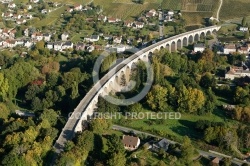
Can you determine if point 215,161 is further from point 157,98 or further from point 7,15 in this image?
point 7,15

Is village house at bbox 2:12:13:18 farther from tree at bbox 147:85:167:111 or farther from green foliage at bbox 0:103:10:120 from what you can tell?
tree at bbox 147:85:167:111

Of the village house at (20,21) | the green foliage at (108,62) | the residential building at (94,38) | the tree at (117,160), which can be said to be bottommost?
the tree at (117,160)

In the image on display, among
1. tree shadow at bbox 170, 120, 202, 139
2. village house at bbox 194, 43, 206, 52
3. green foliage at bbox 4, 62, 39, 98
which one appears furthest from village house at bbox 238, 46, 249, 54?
green foliage at bbox 4, 62, 39, 98

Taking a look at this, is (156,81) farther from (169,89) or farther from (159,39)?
(159,39)

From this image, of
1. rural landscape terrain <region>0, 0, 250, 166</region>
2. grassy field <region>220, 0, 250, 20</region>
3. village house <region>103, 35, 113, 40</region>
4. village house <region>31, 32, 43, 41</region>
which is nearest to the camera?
rural landscape terrain <region>0, 0, 250, 166</region>

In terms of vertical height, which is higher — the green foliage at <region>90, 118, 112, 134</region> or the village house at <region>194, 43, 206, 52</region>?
the village house at <region>194, 43, 206, 52</region>

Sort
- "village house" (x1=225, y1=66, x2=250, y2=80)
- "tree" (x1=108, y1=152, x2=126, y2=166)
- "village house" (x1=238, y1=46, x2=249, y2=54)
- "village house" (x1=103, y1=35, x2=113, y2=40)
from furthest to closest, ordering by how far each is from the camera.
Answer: "village house" (x1=103, y1=35, x2=113, y2=40) < "village house" (x1=238, y1=46, x2=249, y2=54) < "village house" (x1=225, y1=66, x2=250, y2=80) < "tree" (x1=108, y1=152, x2=126, y2=166)

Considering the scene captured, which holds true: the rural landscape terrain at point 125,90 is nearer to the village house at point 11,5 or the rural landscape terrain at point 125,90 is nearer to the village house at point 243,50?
the village house at point 243,50

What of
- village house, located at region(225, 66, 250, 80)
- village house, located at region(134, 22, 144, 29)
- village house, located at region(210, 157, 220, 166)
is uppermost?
village house, located at region(134, 22, 144, 29)

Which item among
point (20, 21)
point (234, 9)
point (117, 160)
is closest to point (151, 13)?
point (234, 9)

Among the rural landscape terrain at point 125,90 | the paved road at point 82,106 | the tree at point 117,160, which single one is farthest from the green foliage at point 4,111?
the tree at point 117,160
